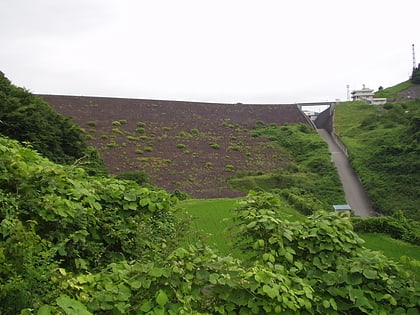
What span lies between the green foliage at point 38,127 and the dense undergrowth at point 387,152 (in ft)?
46.4

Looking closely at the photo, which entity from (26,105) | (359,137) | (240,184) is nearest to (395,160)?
(359,137)

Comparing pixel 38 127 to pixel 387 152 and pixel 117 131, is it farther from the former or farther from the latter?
pixel 387 152

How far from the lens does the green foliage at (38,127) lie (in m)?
12.2

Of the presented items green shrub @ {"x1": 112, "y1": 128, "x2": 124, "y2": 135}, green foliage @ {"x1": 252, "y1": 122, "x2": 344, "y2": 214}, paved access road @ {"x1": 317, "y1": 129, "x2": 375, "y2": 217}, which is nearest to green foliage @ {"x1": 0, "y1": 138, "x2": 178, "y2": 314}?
green foliage @ {"x1": 252, "y1": 122, "x2": 344, "y2": 214}

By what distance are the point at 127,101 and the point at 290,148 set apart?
15.4 metres

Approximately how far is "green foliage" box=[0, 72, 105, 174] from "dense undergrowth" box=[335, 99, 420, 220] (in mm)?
14137

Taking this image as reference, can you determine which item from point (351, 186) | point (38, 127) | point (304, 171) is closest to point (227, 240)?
point (38, 127)

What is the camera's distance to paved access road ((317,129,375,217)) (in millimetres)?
18547

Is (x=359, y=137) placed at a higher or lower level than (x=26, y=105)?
lower

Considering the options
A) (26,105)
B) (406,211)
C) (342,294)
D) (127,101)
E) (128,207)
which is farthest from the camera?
(127,101)

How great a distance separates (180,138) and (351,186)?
42.2 feet

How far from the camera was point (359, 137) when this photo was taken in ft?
95.6

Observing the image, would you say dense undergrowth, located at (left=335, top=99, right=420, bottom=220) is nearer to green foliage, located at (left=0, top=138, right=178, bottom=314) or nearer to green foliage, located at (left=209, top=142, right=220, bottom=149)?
green foliage, located at (left=209, top=142, right=220, bottom=149)

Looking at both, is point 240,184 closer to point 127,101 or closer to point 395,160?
point 395,160
